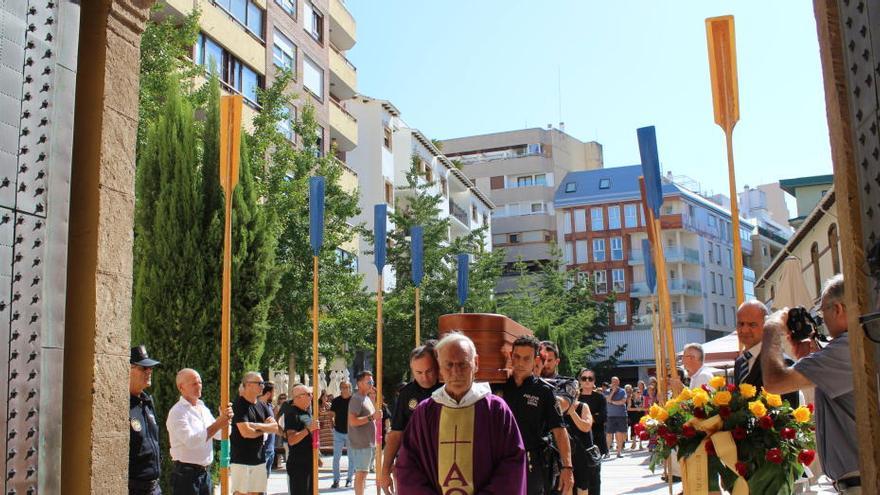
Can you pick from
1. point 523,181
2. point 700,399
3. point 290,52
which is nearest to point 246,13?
point 290,52

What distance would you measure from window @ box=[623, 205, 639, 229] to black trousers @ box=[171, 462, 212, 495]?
215 ft

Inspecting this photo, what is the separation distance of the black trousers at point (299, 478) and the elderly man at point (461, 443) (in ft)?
22.2

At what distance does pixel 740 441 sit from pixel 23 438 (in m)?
4.13

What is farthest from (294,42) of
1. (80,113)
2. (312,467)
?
(80,113)

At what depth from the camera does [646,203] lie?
11266 mm

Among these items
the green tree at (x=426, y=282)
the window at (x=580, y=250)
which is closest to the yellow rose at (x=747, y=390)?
the green tree at (x=426, y=282)

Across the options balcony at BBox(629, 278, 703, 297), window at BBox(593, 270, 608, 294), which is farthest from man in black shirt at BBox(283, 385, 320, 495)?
window at BBox(593, 270, 608, 294)

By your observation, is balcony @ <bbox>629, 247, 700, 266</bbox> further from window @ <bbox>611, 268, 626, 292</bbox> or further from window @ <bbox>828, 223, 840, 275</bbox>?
window @ <bbox>828, 223, 840, 275</bbox>

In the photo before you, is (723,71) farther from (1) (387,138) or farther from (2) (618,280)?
(2) (618,280)

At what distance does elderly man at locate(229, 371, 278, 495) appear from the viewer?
1074 cm

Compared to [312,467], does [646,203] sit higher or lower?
higher

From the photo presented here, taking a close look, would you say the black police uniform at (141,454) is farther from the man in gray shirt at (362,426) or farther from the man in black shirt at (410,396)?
the man in gray shirt at (362,426)

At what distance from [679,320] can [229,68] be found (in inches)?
1845

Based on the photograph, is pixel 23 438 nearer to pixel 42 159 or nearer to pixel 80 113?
pixel 42 159
